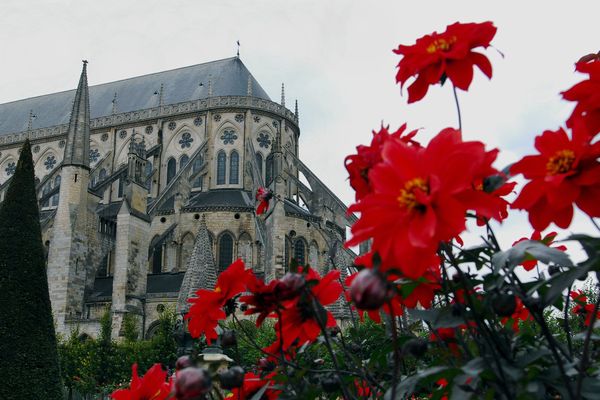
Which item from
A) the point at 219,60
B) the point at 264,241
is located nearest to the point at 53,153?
the point at 219,60

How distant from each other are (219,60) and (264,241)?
20384 millimetres

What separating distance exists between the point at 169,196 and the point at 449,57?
3142cm

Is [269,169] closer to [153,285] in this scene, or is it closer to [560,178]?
[153,285]

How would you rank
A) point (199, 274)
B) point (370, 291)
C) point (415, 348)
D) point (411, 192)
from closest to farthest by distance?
1. point (370, 291)
2. point (411, 192)
3. point (415, 348)
4. point (199, 274)

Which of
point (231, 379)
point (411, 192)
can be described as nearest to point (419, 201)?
point (411, 192)

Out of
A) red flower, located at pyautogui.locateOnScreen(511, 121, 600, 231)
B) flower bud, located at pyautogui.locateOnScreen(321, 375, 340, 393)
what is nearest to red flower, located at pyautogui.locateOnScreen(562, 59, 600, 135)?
red flower, located at pyautogui.locateOnScreen(511, 121, 600, 231)

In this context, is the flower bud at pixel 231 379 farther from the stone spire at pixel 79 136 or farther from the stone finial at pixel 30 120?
the stone finial at pixel 30 120

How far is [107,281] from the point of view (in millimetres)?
30641

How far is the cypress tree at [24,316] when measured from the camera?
32.4 feet

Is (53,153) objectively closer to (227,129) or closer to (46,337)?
(227,129)

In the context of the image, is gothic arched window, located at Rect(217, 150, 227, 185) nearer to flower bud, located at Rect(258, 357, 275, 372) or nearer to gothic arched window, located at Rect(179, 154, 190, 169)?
gothic arched window, located at Rect(179, 154, 190, 169)

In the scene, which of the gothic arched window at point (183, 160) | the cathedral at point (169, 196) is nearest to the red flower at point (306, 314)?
the cathedral at point (169, 196)

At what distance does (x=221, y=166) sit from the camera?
36.5 m

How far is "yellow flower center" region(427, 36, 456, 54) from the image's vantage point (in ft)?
5.48
